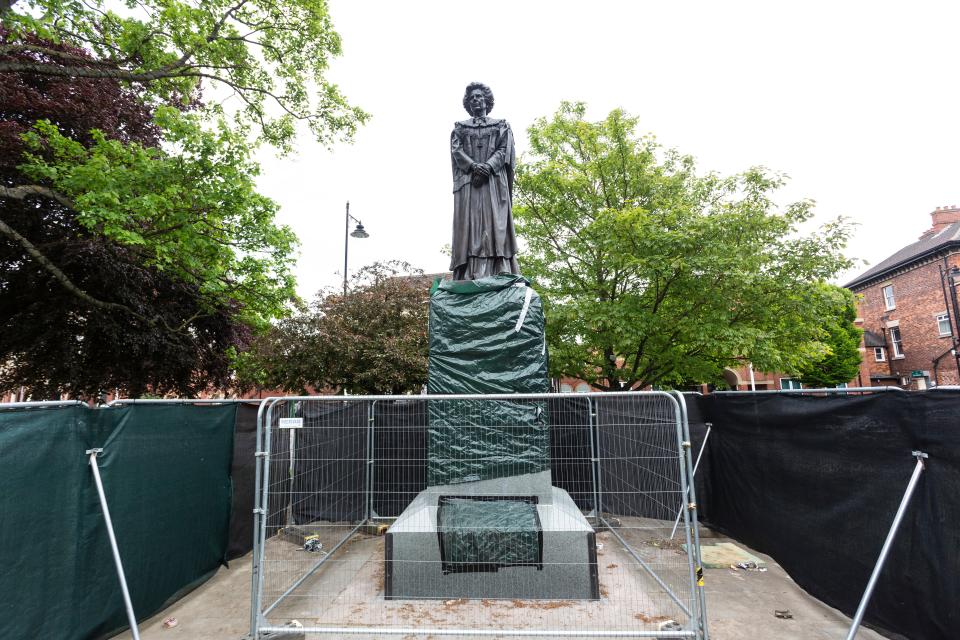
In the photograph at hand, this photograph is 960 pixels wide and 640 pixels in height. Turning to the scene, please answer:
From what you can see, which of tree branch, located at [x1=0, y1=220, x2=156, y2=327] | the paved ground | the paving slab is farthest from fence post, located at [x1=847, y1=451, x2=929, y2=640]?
tree branch, located at [x1=0, y1=220, x2=156, y2=327]

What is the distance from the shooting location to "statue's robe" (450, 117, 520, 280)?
22.1 ft

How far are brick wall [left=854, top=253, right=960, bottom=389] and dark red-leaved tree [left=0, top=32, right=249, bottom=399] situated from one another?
1388 inches

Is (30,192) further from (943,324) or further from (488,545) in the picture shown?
(943,324)

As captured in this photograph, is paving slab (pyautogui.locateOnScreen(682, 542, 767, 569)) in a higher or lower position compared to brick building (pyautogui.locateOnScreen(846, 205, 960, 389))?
lower

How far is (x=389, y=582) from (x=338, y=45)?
13.0 m

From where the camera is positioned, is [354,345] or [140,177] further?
[354,345]

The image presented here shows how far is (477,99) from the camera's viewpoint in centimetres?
709

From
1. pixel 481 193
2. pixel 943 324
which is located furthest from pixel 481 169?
pixel 943 324

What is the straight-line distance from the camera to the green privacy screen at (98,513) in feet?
11.5

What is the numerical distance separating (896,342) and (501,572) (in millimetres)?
42268

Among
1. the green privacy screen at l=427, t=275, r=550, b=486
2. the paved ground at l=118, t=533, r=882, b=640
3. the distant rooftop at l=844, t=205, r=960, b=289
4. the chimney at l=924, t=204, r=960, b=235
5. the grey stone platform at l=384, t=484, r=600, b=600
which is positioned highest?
the chimney at l=924, t=204, r=960, b=235

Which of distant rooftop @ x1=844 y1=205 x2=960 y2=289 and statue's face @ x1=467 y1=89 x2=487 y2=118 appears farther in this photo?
distant rooftop @ x1=844 y1=205 x2=960 y2=289

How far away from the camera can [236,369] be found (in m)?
15.3

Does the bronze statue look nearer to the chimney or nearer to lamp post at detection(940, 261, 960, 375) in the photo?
lamp post at detection(940, 261, 960, 375)
